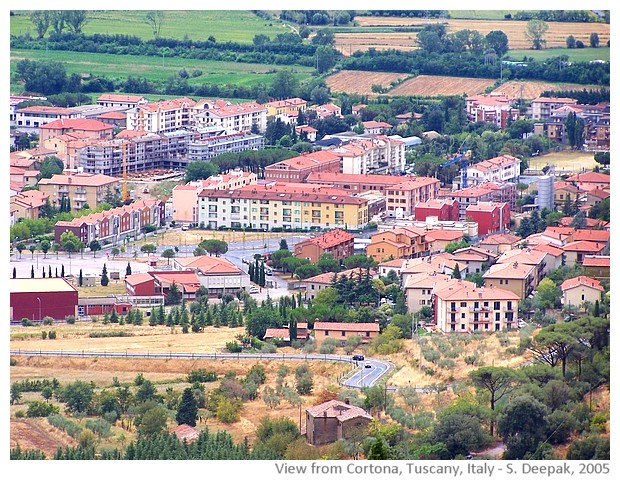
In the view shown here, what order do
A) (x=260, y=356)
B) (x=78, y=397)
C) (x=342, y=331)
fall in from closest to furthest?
(x=78, y=397)
(x=260, y=356)
(x=342, y=331)

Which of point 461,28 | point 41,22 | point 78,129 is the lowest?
point 78,129

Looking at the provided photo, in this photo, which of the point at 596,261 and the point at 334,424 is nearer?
the point at 334,424

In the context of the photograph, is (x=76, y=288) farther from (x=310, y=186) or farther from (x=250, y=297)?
(x=310, y=186)

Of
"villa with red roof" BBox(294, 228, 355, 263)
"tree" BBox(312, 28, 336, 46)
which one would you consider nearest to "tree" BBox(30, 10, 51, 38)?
"tree" BBox(312, 28, 336, 46)

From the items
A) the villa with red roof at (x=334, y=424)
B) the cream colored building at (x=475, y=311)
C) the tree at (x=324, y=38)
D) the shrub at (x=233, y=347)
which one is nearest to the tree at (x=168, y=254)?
the shrub at (x=233, y=347)

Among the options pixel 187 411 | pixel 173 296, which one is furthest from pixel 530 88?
pixel 187 411

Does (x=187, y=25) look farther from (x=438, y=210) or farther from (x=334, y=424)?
(x=334, y=424)

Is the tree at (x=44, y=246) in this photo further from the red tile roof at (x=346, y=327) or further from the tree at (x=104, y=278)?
the red tile roof at (x=346, y=327)
